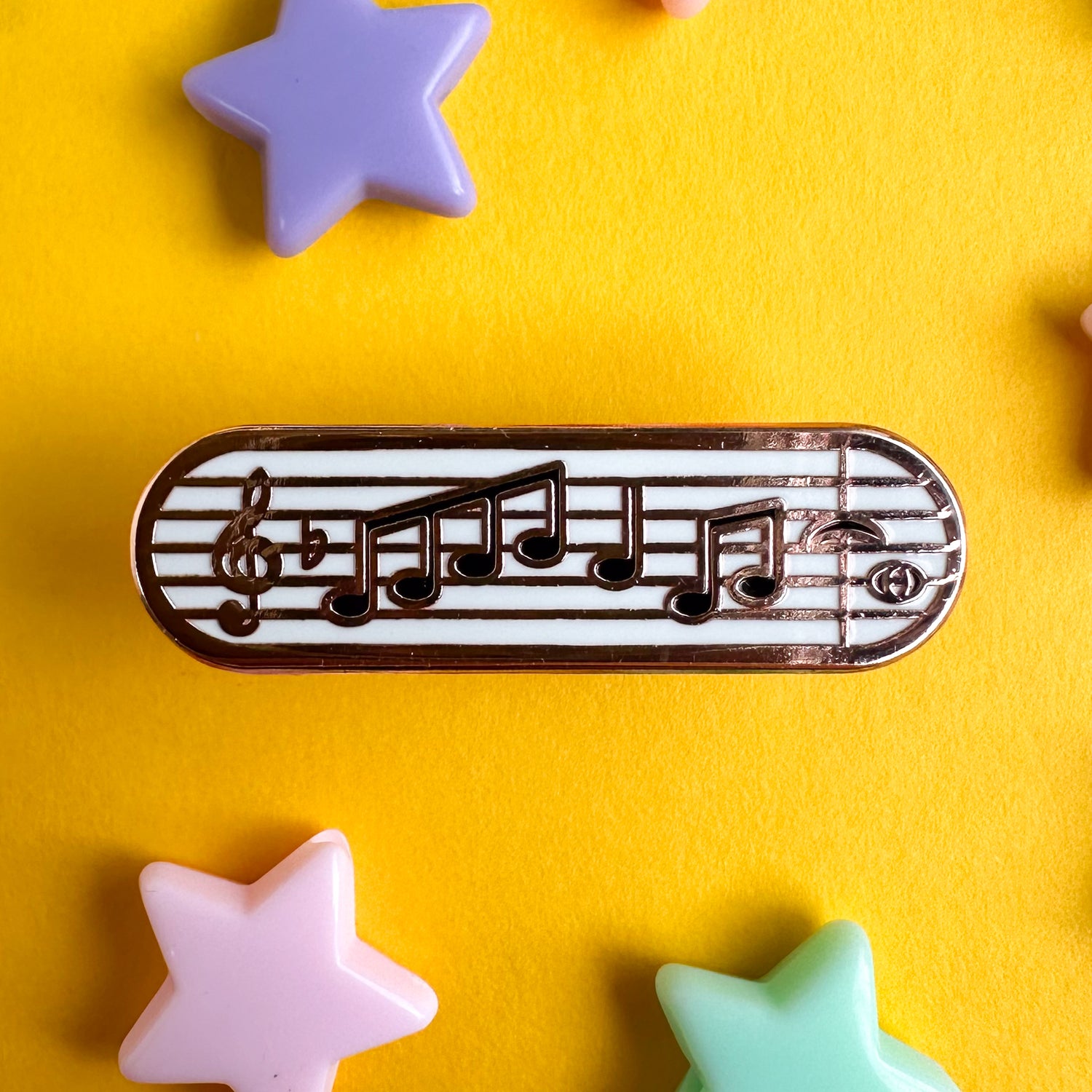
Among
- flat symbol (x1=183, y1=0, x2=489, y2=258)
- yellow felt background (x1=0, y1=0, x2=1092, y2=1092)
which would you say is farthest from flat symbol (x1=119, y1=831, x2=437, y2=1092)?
flat symbol (x1=183, y1=0, x2=489, y2=258)

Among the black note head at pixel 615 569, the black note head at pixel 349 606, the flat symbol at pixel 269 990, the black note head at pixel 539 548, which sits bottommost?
the flat symbol at pixel 269 990

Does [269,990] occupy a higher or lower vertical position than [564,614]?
lower

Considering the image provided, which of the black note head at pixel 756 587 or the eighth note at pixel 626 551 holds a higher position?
the eighth note at pixel 626 551

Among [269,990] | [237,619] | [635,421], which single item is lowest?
[269,990]

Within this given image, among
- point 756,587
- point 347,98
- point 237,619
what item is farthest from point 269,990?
point 347,98

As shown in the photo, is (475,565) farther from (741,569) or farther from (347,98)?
(347,98)

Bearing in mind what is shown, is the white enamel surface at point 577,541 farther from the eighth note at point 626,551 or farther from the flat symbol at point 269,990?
the flat symbol at point 269,990

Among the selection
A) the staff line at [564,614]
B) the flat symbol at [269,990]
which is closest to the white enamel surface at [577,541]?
the staff line at [564,614]
